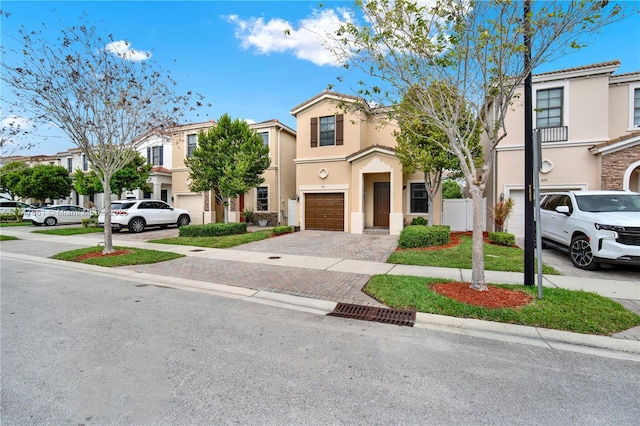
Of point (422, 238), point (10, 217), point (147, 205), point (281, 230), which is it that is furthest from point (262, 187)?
point (10, 217)

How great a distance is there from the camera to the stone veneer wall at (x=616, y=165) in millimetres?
11617

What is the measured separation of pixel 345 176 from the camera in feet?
52.6

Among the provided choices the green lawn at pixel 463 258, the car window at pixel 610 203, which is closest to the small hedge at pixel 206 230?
the green lawn at pixel 463 258

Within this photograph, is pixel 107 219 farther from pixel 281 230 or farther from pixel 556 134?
pixel 556 134

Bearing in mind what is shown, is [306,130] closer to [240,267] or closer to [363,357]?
[240,267]

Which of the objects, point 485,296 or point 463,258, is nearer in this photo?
point 485,296

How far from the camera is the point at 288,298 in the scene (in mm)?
5875

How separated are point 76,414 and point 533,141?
6.93 m

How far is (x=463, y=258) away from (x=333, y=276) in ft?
12.9

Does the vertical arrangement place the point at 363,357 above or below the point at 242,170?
below

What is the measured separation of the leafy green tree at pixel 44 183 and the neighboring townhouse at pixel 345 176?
22274 mm

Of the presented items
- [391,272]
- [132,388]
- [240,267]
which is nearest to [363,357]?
[132,388]

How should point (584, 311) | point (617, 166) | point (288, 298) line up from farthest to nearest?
point (617, 166) < point (288, 298) < point (584, 311)

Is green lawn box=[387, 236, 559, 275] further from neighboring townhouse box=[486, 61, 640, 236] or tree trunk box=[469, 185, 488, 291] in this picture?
neighboring townhouse box=[486, 61, 640, 236]
